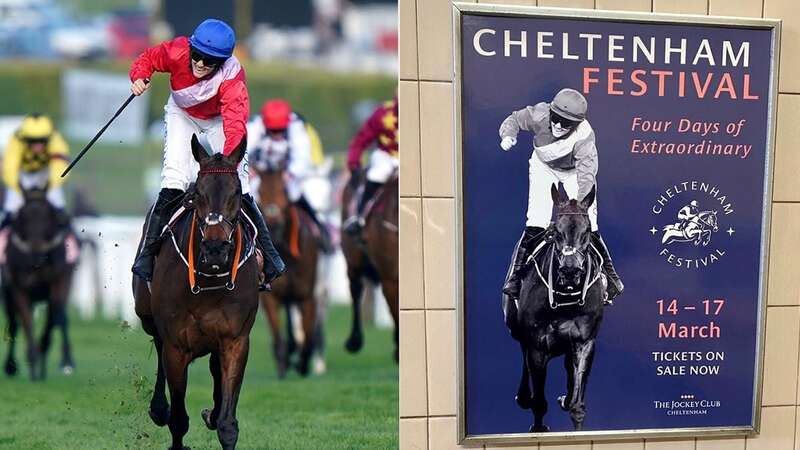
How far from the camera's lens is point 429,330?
249 inches

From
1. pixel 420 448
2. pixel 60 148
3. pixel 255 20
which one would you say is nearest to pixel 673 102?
pixel 420 448

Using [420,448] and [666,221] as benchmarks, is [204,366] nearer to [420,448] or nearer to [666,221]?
[420,448]

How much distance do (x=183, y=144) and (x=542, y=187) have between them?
5.39 ft

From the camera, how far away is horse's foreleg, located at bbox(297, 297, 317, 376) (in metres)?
9.75

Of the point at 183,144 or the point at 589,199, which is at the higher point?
the point at 183,144

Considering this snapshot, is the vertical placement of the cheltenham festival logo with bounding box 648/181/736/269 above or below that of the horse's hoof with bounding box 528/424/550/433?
above

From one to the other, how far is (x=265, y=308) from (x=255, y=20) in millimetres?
5018

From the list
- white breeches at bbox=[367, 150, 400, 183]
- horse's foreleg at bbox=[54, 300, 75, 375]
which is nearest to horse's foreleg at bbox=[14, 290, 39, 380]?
horse's foreleg at bbox=[54, 300, 75, 375]

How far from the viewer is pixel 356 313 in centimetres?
938

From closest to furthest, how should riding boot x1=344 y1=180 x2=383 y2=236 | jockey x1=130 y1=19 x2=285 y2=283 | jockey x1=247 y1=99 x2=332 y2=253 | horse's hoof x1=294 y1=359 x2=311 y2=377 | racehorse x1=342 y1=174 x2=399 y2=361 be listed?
jockey x1=130 y1=19 x2=285 y2=283 < racehorse x1=342 y1=174 x2=399 y2=361 < riding boot x1=344 y1=180 x2=383 y2=236 < jockey x1=247 y1=99 x2=332 y2=253 < horse's hoof x1=294 y1=359 x2=311 y2=377

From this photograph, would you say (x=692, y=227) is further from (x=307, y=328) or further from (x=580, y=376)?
(x=307, y=328)

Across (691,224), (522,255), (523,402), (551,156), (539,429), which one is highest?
(551,156)

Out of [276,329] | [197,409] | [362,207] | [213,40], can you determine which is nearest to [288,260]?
[276,329]

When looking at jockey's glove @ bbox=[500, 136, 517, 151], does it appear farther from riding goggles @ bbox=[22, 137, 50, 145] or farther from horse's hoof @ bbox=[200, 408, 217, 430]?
riding goggles @ bbox=[22, 137, 50, 145]
